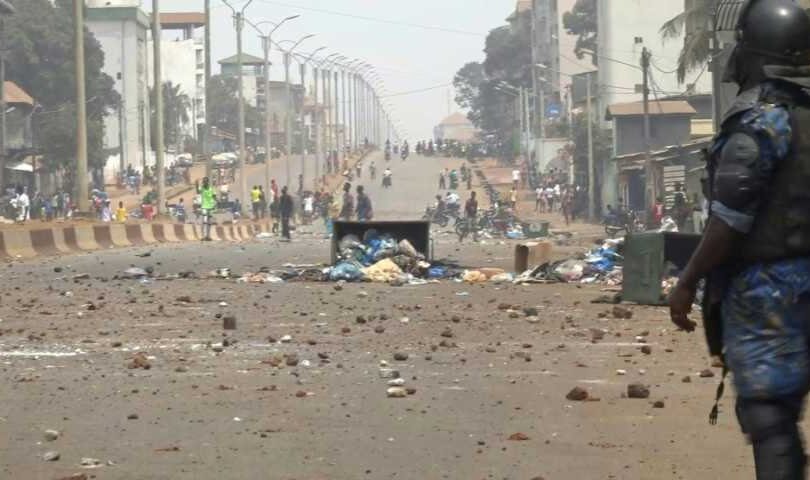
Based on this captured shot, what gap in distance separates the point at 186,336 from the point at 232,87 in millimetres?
168569

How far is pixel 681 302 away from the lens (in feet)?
16.5

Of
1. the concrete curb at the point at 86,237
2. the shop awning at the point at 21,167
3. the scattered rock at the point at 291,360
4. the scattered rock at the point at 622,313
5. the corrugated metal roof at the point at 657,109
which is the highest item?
the corrugated metal roof at the point at 657,109

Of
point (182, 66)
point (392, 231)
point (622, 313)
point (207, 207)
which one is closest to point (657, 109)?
point (207, 207)

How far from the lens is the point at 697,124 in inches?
3027

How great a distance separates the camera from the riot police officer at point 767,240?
481 centimetres

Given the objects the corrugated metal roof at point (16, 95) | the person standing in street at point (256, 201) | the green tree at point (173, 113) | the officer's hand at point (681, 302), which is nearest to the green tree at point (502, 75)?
the green tree at point (173, 113)

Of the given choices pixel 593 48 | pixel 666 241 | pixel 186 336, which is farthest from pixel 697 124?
pixel 186 336

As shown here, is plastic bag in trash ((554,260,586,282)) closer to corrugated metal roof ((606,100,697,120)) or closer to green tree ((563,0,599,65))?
corrugated metal roof ((606,100,697,120))

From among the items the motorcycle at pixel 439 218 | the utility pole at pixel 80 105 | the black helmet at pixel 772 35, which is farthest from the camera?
the motorcycle at pixel 439 218

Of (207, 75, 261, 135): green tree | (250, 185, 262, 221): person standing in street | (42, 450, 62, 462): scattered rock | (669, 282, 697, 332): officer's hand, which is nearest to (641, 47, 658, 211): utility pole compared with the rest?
(250, 185, 262, 221): person standing in street

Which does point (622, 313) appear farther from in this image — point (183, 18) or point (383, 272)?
point (183, 18)

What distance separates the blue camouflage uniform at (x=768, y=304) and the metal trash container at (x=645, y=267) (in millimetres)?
11615

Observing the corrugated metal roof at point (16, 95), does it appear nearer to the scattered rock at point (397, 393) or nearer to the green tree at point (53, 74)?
the green tree at point (53, 74)

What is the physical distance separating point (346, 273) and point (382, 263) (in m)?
0.49
